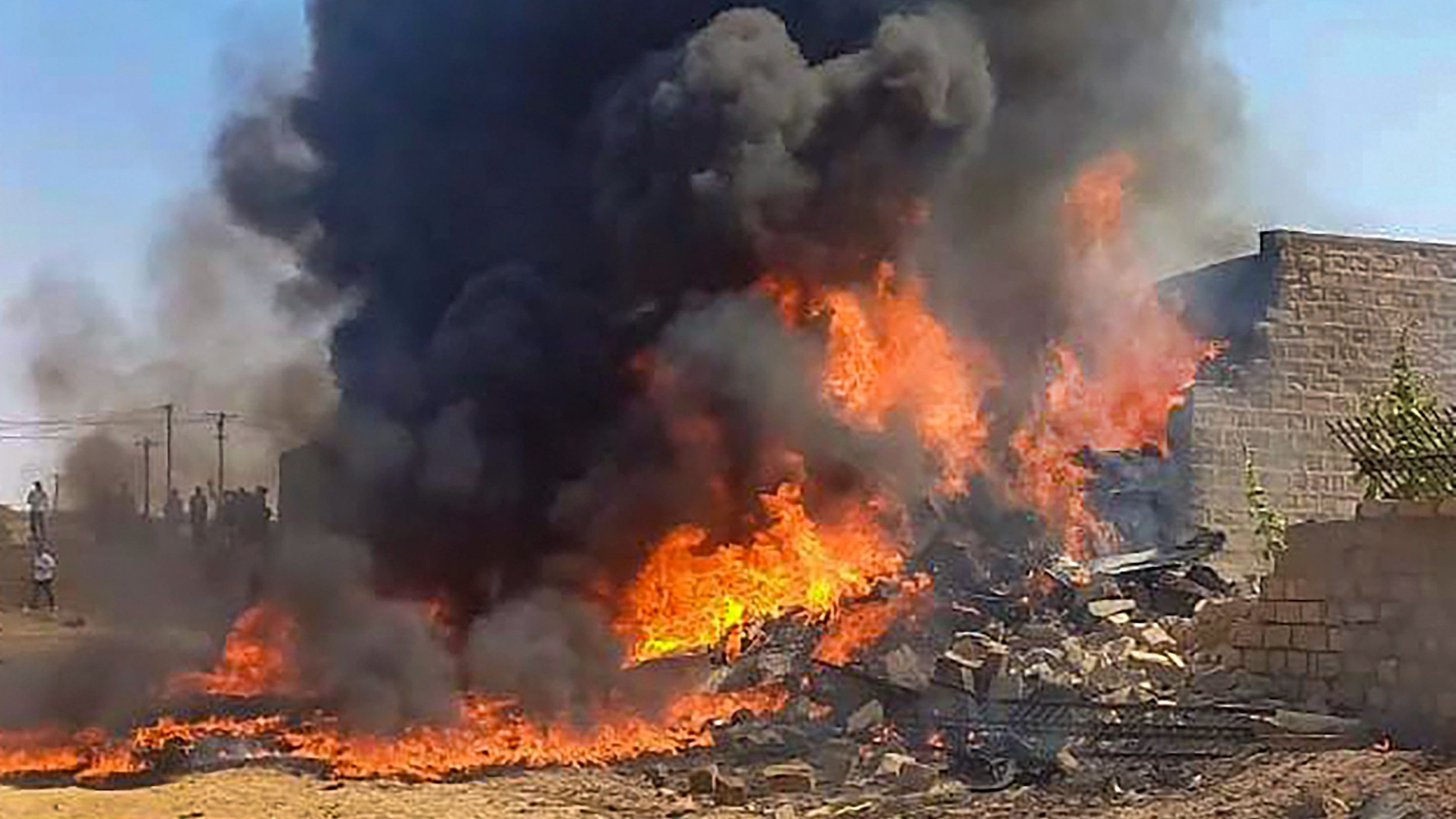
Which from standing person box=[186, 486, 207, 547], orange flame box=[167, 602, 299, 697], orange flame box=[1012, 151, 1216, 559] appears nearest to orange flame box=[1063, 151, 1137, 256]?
orange flame box=[1012, 151, 1216, 559]

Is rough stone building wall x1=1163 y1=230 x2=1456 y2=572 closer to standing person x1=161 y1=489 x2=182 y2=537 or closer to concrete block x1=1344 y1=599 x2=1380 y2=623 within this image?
concrete block x1=1344 y1=599 x2=1380 y2=623

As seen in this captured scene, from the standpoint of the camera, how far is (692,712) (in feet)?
54.7

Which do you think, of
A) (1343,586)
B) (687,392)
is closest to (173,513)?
(687,392)

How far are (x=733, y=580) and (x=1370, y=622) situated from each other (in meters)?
7.13

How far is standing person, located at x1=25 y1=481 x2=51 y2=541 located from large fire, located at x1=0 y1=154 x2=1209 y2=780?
2092 centimetres

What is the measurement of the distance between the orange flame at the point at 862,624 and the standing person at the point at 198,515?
14341 millimetres

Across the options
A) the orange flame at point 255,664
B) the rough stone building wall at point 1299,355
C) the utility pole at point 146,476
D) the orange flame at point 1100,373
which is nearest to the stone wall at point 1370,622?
the orange flame at point 1100,373

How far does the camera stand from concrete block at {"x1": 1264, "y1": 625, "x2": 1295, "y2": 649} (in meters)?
14.5

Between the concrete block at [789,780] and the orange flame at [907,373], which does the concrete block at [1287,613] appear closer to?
the concrete block at [789,780]

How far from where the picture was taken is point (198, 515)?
99.1 ft

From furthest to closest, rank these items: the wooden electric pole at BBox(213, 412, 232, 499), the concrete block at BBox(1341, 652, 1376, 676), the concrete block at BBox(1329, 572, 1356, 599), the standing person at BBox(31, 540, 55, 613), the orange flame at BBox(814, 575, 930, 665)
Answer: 1. the standing person at BBox(31, 540, 55, 613)
2. the wooden electric pole at BBox(213, 412, 232, 499)
3. the orange flame at BBox(814, 575, 930, 665)
4. the concrete block at BBox(1329, 572, 1356, 599)
5. the concrete block at BBox(1341, 652, 1376, 676)

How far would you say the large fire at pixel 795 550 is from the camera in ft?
52.6

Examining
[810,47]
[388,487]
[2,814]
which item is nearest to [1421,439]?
[810,47]

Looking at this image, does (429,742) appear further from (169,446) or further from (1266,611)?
(169,446)
